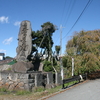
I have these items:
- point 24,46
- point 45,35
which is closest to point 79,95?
point 24,46

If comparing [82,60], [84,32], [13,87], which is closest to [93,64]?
[82,60]

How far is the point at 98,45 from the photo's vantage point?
13273 mm

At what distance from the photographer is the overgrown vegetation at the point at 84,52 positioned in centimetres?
1269

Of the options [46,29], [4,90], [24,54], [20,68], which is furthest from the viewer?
[46,29]

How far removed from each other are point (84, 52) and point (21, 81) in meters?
6.76

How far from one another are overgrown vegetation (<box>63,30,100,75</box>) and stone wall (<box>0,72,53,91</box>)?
4160 mm

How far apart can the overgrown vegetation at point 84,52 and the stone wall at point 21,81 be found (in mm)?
4160

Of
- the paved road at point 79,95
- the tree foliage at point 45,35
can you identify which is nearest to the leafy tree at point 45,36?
the tree foliage at point 45,35

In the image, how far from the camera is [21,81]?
9680 millimetres

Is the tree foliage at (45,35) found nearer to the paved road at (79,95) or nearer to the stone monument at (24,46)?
the stone monument at (24,46)

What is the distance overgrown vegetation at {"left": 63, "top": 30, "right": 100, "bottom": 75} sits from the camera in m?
12.7

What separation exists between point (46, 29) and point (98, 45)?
33.5ft

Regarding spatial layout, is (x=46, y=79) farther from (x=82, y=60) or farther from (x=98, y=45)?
(x=98, y=45)

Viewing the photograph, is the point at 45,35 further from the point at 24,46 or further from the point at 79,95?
the point at 79,95
